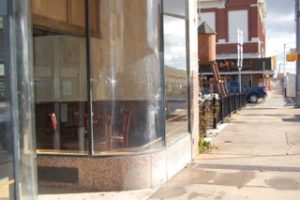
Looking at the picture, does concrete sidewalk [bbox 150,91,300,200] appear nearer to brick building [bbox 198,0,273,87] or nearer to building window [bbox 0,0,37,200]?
building window [bbox 0,0,37,200]

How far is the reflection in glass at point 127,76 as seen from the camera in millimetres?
8336

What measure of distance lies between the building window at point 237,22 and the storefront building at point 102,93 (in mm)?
46847

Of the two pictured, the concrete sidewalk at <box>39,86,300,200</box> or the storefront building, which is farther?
the storefront building

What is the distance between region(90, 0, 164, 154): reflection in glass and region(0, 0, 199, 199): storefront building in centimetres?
2

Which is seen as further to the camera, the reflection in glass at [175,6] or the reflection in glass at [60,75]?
the reflection in glass at [175,6]

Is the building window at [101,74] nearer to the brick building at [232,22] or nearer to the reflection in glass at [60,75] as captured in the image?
the reflection in glass at [60,75]

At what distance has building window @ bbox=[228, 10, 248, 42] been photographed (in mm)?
54906

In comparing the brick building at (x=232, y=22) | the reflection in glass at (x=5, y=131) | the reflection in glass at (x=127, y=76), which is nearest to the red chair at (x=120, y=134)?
the reflection in glass at (x=127, y=76)

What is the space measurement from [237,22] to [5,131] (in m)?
51.4

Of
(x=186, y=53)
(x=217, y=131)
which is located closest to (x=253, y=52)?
(x=217, y=131)

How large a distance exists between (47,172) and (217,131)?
9.51 metres

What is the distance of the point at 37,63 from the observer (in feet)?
29.6

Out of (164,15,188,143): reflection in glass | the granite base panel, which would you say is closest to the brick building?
(164,15,188,143): reflection in glass

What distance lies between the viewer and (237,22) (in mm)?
55031
